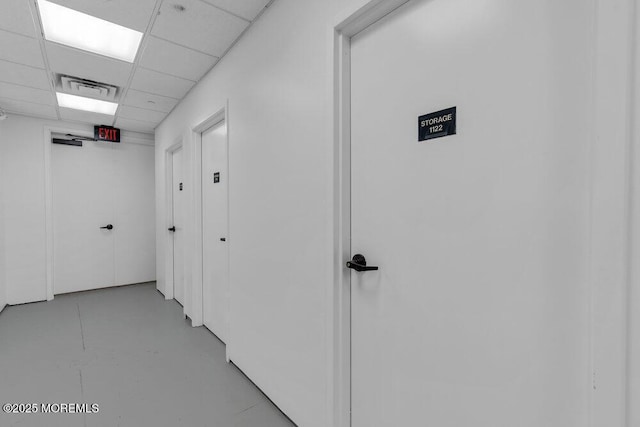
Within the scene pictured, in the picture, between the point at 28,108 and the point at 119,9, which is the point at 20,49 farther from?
the point at 28,108

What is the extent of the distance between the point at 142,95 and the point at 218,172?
5.00 ft

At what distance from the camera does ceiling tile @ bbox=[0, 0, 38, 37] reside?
1927 millimetres

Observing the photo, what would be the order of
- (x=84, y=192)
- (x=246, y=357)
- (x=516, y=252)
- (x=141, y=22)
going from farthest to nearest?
(x=84, y=192) → (x=246, y=357) → (x=141, y=22) → (x=516, y=252)

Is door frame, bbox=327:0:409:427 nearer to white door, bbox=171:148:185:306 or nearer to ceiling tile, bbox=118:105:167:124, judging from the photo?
white door, bbox=171:148:185:306

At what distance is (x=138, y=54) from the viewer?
260 centimetres

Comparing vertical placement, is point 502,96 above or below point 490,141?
above

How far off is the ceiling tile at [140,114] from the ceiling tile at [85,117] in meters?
0.35

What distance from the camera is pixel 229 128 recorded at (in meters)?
2.53

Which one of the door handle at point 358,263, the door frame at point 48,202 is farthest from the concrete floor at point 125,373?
the door handle at point 358,263

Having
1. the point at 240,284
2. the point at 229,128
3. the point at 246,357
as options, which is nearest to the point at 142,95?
the point at 229,128

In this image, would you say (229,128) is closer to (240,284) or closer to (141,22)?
(141,22)

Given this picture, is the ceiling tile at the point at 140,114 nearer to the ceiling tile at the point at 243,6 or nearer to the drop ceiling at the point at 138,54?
the drop ceiling at the point at 138,54

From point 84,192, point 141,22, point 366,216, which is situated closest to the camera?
point 366,216

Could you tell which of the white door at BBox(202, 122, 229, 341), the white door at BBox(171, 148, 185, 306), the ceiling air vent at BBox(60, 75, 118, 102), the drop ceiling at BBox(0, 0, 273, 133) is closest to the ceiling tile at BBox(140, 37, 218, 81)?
the drop ceiling at BBox(0, 0, 273, 133)
